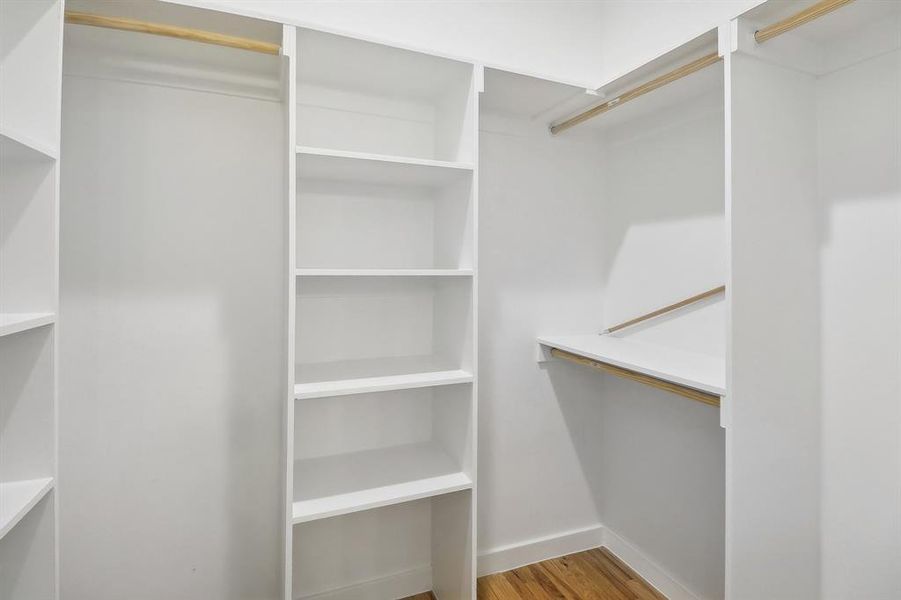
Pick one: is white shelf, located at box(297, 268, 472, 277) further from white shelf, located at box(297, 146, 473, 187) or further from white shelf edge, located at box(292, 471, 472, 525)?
white shelf edge, located at box(292, 471, 472, 525)

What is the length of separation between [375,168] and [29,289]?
1.01 m

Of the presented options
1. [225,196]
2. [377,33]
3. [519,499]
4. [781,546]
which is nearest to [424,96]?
[377,33]

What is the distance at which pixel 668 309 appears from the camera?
200 centimetres

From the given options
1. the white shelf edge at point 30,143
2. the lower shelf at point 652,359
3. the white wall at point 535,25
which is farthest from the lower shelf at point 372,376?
the white wall at point 535,25

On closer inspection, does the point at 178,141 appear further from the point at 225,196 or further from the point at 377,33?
the point at 377,33

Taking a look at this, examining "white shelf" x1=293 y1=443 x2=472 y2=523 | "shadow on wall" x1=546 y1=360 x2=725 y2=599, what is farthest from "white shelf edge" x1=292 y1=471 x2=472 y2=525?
"shadow on wall" x1=546 y1=360 x2=725 y2=599

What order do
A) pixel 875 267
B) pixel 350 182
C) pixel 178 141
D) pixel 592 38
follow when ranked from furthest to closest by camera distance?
pixel 592 38
pixel 350 182
pixel 178 141
pixel 875 267

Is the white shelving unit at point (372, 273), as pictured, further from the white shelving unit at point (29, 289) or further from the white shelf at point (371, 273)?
the white shelving unit at point (29, 289)

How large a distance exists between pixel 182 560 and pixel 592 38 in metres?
2.89

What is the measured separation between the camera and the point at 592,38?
232cm

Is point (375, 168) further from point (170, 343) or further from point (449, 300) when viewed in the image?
point (170, 343)

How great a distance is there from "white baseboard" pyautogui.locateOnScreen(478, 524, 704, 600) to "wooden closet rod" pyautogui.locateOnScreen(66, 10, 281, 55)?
2.23 metres

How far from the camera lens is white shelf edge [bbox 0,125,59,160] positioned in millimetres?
923

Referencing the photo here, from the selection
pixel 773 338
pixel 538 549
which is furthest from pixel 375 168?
pixel 538 549
